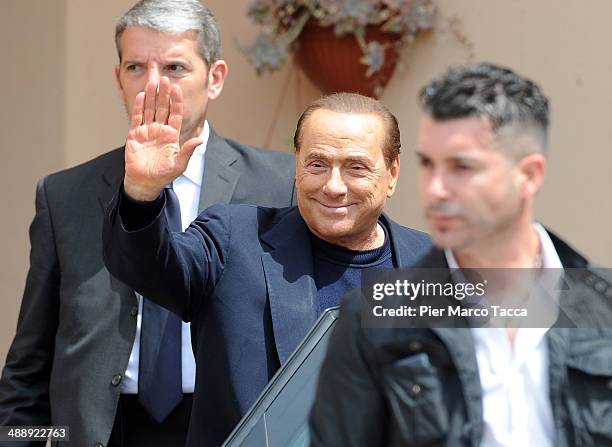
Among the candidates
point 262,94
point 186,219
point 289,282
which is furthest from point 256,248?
point 262,94

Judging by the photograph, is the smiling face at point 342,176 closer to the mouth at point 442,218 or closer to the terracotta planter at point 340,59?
the mouth at point 442,218

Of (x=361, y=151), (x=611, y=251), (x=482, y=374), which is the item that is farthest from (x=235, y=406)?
(x=611, y=251)

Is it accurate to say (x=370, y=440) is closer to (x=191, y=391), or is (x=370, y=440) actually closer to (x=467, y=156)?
(x=467, y=156)

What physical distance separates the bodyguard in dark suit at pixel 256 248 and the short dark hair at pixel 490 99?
1.02 meters

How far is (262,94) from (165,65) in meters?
1.87

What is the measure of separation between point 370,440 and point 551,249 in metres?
0.43

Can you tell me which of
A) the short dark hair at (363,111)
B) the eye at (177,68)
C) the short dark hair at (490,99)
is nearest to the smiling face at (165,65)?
the eye at (177,68)

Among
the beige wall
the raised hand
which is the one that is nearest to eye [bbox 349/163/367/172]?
the raised hand

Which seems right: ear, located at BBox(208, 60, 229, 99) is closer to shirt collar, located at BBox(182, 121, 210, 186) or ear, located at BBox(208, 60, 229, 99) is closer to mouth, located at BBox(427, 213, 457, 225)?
shirt collar, located at BBox(182, 121, 210, 186)

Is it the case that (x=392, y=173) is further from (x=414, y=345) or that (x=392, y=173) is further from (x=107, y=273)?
(x=414, y=345)

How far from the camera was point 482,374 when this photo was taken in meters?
1.97

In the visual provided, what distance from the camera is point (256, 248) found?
3164 millimetres

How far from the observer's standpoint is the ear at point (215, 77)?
148 inches

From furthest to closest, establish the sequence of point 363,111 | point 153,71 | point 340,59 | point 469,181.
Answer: point 340,59 < point 153,71 < point 363,111 < point 469,181
